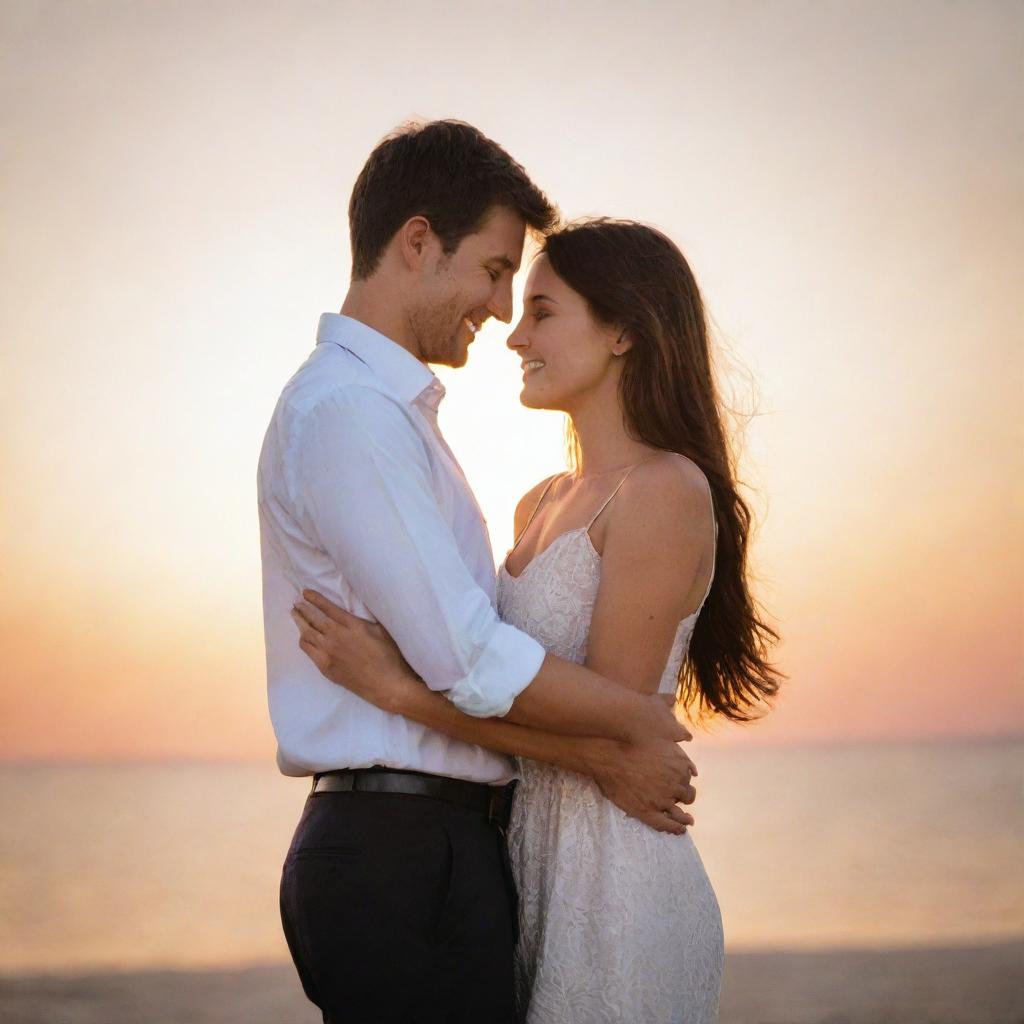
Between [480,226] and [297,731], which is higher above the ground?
[480,226]

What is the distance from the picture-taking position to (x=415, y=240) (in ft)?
7.91

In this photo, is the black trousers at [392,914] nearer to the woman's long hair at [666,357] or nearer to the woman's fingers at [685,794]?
the woman's fingers at [685,794]

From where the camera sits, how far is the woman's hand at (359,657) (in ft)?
6.84

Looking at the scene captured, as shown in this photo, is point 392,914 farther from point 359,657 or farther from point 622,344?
point 622,344

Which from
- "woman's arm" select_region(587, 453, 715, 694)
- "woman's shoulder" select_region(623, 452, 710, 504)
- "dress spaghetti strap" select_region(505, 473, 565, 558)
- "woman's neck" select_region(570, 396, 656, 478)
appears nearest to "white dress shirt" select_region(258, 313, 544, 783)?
"woman's arm" select_region(587, 453, 715, 694)

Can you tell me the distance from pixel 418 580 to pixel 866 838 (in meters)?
14.2

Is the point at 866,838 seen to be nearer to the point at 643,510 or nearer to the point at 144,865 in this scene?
the point at 144,865

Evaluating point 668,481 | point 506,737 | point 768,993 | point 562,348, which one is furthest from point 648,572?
point 768,993

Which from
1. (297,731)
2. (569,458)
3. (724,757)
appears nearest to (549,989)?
(297,731)

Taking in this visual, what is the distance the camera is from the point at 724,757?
27469 mm

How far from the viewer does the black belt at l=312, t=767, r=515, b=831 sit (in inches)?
82.3

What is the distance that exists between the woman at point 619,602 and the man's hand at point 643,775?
5 centimetres

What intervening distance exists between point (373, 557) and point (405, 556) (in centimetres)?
5

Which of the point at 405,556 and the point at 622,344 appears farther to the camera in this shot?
the point at 622,344
